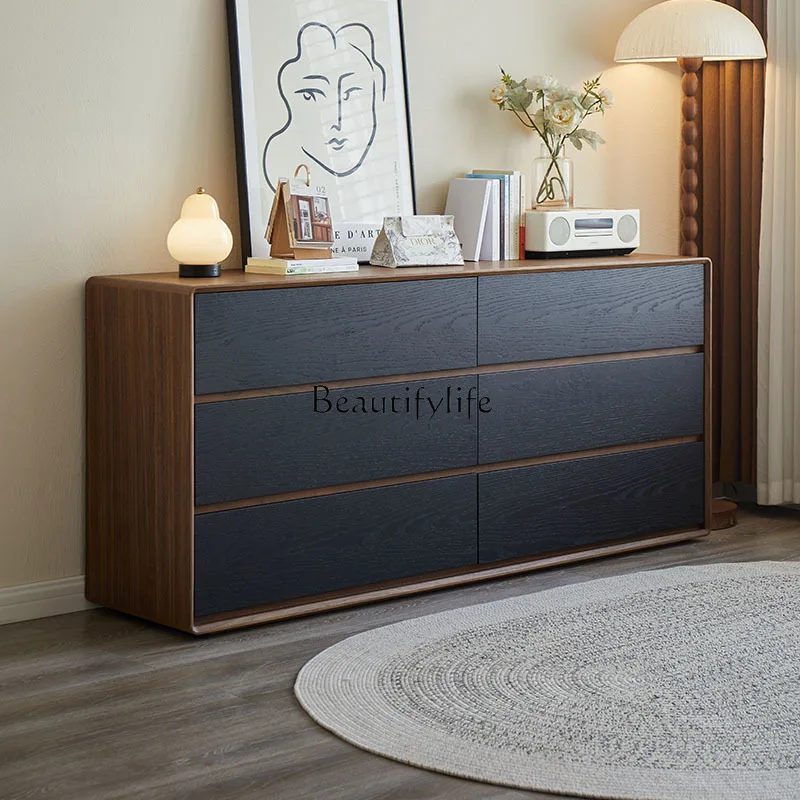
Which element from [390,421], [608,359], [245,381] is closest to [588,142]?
[608,359]

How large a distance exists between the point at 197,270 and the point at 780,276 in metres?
1.94

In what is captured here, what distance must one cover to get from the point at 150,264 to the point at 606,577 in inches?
56.2

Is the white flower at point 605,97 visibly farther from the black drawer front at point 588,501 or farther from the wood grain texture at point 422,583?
the wood grain texture at point 422,583

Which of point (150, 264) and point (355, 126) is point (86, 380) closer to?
point (150, 264)

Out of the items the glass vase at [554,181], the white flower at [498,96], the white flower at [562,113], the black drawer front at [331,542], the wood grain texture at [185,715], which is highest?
the white flower at [498,96]

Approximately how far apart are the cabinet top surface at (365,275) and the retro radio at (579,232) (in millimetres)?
36

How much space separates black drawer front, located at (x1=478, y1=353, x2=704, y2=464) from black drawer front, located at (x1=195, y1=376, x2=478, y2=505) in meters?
0.10

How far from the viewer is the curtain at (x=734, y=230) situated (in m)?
3.88

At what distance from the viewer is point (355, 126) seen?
131 inches

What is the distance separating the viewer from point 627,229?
3.59 m

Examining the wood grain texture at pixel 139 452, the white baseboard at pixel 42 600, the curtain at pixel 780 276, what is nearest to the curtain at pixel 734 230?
the curtain at pixel 780 276

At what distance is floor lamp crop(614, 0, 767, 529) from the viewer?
11.8ft

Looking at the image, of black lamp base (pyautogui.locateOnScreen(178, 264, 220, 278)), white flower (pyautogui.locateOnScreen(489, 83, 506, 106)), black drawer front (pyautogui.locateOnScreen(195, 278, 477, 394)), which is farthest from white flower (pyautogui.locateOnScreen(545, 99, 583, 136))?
black lamp base (pyautogui.locateOnScreen(178, 264, 220, 278))

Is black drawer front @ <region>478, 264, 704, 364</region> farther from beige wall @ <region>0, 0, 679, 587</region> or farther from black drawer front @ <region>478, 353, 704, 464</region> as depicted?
beige wall @ <region>0, 0, 679, 587</region>
